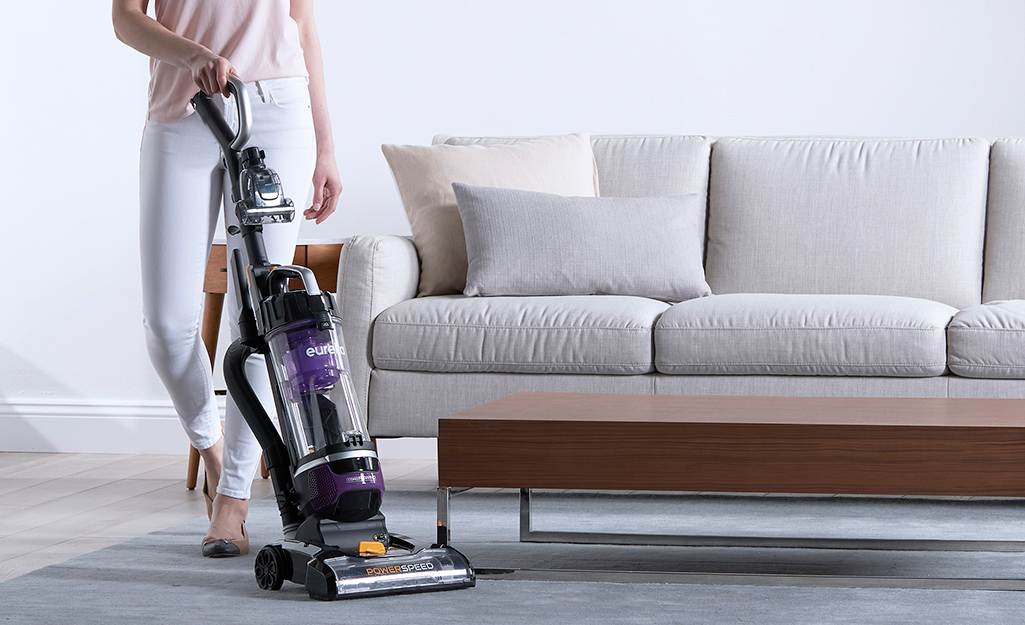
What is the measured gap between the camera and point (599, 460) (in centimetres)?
169

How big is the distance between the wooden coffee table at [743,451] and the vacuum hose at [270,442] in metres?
0.21

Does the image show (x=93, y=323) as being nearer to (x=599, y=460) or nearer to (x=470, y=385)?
(x=470, y=385)

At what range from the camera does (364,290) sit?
2752 mm

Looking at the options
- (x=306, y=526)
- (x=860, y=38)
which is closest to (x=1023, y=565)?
(x=306, y=526)

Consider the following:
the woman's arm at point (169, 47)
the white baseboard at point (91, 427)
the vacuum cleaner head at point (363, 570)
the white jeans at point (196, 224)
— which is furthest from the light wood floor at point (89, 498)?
the woman's arm at point (169, 47)

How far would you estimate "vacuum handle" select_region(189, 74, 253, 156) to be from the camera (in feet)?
5.64

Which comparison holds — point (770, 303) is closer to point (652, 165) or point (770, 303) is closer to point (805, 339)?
point (805, 339)

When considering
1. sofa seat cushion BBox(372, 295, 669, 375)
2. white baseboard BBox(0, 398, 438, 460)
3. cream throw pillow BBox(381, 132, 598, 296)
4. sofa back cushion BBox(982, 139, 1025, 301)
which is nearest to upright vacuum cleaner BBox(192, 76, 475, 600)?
sofa seat cushion BBox(372, 295, 669, 375)

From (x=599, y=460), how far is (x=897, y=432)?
41cm

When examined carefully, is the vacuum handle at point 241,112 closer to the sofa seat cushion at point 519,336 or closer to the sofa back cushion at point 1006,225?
the sofa seat cushion at point 519,336

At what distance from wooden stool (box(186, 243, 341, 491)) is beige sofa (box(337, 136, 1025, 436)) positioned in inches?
5.2

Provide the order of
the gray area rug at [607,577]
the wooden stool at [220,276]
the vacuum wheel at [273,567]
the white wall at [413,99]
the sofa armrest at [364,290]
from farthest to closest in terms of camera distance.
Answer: the white wall at [413,99] → the wooden stool at [220,276] → the sofa armrest at [364,290] → the vacuum wheel at [273,567] → the gray area rug at [607,577]

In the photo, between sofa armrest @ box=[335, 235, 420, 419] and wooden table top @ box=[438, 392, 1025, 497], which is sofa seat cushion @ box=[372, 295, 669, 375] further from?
wooden table top @ box=[438, 392, 1025, 497]

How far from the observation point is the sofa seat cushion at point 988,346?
8.15ft
